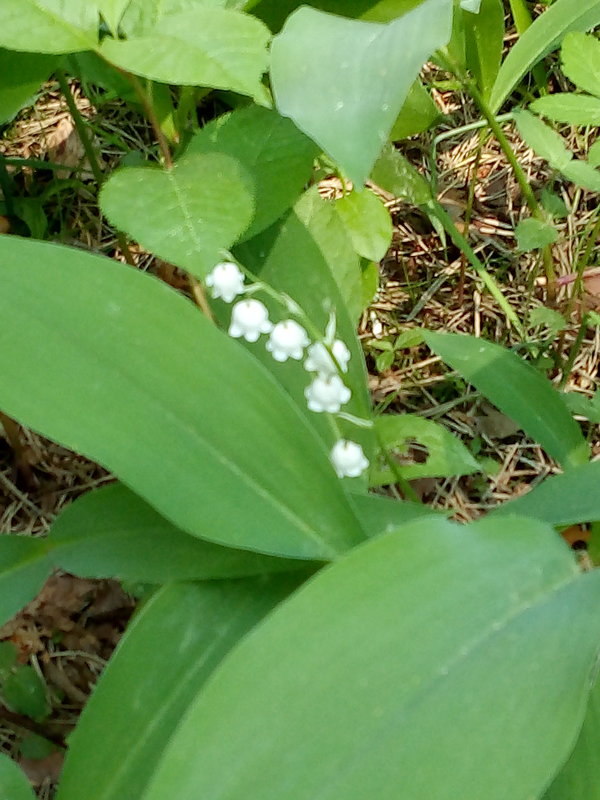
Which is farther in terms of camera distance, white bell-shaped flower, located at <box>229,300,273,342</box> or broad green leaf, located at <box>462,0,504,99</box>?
broad green leaf, located at <box>462,0,504,99</box>

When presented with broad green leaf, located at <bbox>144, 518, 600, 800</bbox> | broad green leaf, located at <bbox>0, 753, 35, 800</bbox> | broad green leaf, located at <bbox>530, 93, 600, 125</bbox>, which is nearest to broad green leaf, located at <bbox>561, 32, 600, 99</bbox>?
broad green leaf, located at <bbox>530, 93, 600, 125</bbox>

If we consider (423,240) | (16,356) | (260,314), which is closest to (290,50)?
(260,314)

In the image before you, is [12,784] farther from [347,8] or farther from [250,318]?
[347,8]

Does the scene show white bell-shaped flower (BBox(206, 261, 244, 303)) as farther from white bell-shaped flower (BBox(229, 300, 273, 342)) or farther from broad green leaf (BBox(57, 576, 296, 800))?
broad green leaf (BBox(57, 576, 296, 800))

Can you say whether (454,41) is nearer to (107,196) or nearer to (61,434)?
(107,196)

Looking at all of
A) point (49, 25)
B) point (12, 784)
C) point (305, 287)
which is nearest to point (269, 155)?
point (305, 287)

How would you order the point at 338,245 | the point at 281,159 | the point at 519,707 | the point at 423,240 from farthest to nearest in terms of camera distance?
1. the point at 423,240
2. the point at 338,245
3. the point at 281,159
4. the point at 519,707
